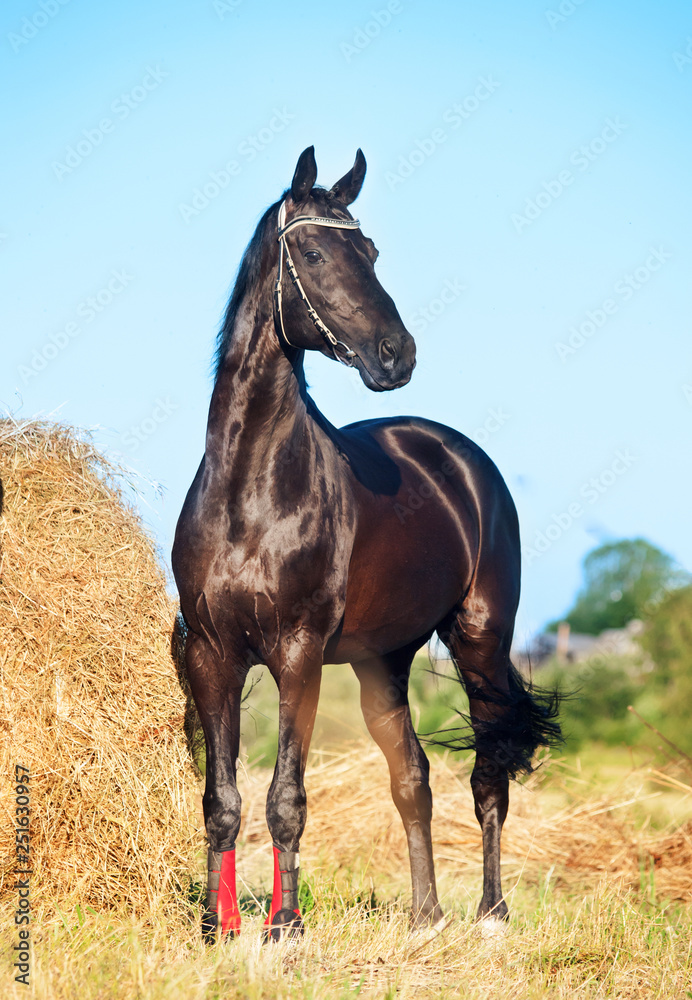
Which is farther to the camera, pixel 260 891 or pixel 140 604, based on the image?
pixel 260 891

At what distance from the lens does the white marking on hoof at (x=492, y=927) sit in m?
4.10

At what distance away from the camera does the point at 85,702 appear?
415cm

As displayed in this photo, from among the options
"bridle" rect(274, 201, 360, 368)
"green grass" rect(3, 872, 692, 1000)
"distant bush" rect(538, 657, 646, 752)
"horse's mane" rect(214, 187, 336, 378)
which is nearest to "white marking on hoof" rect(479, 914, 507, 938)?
"green grass" rect(3, 872, 692, 1000)

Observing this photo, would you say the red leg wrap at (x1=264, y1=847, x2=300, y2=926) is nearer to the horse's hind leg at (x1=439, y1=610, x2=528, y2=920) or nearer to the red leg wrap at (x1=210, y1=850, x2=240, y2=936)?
the red leg wrap at (x1=210, y1=850, x2=240, y2=936)

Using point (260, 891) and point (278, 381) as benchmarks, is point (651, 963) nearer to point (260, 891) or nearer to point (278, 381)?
point (260, 891)

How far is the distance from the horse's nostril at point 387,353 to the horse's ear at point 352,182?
909mm

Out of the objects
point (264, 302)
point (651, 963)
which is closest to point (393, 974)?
point (651, 963)

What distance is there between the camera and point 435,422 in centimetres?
562

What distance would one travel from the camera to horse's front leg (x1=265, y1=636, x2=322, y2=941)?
3568mm

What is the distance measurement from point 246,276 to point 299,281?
342 millimetres

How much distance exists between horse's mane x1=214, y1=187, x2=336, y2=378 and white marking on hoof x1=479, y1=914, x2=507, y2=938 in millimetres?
2810

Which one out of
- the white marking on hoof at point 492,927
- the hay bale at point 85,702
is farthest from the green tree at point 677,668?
the hay bale at point 85,702

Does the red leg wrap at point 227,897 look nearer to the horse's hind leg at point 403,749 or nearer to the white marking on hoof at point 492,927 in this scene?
the white marking on hoof at point 492,927

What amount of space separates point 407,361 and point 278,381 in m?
0.62
